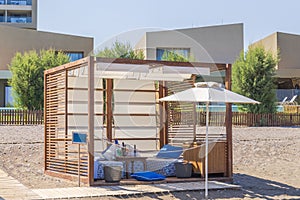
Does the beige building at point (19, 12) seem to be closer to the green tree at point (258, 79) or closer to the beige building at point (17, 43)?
the beige building at point (17, 43)

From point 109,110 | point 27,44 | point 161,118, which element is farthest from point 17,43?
point 109,110

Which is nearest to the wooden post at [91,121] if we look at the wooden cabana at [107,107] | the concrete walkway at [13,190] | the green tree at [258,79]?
the wooden cabana at [107,107]

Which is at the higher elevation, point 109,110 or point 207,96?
point 207,96

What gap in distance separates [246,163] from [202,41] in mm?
20761

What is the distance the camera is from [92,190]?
825 cm

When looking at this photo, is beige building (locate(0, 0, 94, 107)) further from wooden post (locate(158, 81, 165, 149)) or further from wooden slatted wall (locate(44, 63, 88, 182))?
wooden slatted wall (locate(44, 63, 88, 182))

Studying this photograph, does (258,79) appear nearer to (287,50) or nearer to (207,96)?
(287,50)

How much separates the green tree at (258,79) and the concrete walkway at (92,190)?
45.6 feet

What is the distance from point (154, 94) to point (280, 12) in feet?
13.4

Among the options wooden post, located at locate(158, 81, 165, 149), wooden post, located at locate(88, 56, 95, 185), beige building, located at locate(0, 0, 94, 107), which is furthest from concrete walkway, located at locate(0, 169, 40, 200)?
beige building, located at locate(0, 0, 94, 107)

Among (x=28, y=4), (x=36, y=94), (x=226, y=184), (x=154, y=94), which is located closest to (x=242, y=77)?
(x=36, y=94)

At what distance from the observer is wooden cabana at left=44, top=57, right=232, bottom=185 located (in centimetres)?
926

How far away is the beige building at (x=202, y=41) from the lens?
31219mm

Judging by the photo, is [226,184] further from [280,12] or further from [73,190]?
[280,12]
